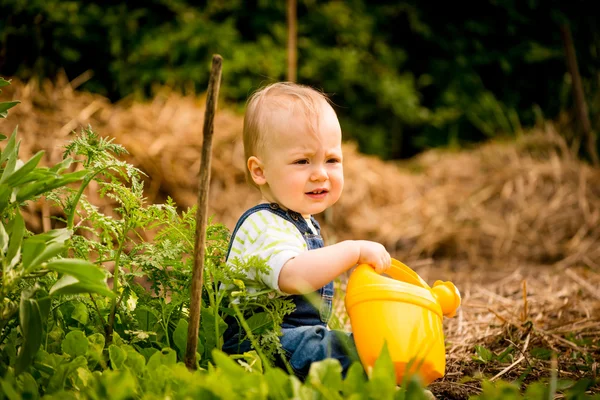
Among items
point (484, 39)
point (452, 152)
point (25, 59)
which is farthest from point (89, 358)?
point (484, 39)

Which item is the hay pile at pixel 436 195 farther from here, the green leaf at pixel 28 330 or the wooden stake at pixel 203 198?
the green leaf at pixel 28 330

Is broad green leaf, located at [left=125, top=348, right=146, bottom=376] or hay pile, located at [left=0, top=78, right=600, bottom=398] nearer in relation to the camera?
broad green leaf, located at [left=125, top=348, right=146, bottom=376]

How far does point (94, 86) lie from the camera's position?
524 centimetres

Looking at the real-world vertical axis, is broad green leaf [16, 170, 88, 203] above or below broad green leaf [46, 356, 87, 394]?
above

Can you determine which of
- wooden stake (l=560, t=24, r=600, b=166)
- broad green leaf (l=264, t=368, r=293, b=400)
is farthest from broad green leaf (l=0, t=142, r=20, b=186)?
wooden stake (l=560, t=24, r=600, b=166)

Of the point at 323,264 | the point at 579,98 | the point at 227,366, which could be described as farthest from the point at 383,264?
the point at 579,98

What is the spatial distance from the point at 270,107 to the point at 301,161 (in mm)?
179

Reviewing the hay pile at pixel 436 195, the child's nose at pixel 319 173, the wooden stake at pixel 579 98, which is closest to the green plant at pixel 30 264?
the child's nose at pixel 319 173

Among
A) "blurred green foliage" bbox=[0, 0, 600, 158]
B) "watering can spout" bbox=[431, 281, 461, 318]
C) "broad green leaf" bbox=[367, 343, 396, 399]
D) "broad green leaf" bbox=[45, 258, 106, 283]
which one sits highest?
"blurred green foliage" bbox=[0, 0, 600, 158]

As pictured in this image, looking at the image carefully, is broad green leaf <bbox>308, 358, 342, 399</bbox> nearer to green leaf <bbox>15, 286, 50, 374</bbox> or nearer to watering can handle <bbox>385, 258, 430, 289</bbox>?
watering can handle <bbox>385, 258, 430, 289</bbox>

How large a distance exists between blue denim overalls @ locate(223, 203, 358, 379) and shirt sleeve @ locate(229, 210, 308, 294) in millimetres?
39

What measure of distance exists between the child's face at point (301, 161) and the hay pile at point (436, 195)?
3.66 ft

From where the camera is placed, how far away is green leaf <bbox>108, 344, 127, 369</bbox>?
1.31 m

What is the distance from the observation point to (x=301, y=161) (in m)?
1.62
